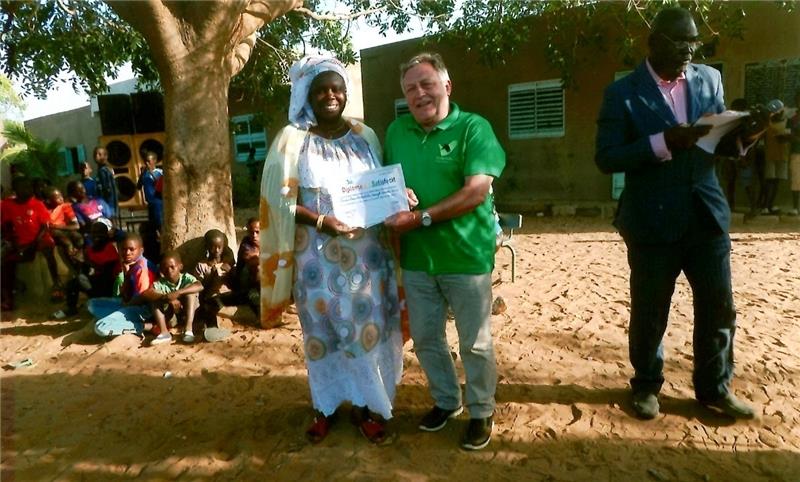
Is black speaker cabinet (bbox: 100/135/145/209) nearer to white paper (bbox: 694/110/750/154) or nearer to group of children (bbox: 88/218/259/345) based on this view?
group of children (bbox: 88/218/259/345)

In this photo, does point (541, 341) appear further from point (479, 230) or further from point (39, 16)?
point (39, 16)

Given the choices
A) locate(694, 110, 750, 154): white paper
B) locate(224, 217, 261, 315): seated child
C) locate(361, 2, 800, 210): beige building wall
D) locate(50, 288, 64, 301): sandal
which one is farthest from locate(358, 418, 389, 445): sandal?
locate(361, 2, 800, 210): beige building wall

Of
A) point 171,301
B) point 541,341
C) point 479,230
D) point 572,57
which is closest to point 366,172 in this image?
point 479,230

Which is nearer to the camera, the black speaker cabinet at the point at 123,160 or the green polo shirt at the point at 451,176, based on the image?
the green polo shirt at the point at 451,176

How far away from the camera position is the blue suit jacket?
2586 mm

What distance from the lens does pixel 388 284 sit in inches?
110

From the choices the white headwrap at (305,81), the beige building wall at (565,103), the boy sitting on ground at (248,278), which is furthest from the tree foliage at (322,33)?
the white headwrap at (305,81)

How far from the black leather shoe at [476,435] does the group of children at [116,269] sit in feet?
8.26

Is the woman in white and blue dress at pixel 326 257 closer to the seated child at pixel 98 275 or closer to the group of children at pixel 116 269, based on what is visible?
the group of children at pixel 116 269

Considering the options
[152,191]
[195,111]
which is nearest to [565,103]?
[152,191]

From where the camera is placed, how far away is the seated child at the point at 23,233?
6520 mm

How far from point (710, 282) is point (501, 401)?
1.21 meters

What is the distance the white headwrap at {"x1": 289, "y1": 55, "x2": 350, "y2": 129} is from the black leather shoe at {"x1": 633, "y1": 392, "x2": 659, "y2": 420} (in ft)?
6.79

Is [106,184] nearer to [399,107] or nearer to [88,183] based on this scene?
[88,183]
